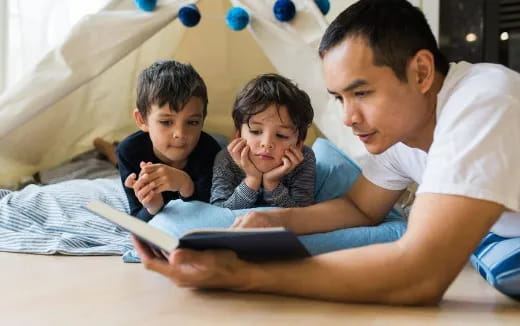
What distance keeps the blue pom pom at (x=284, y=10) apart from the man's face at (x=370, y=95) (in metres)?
0.78

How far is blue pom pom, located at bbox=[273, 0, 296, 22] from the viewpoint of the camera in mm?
2029

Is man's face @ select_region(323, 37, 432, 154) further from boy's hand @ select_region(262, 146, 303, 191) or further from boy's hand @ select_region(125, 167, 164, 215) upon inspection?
boy's hand @ select_region(125, 167, 164, 215)

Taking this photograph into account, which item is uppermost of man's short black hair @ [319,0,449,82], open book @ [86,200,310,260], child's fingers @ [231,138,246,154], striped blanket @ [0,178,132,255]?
man's short black hair @ [319,0,449,82]

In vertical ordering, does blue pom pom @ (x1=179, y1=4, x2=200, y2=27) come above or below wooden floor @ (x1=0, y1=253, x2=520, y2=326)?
above

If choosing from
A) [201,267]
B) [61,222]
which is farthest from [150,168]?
[201,267]

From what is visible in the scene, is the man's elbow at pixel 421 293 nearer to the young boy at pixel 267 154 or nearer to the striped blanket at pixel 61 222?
the young boy at pixel 267 154

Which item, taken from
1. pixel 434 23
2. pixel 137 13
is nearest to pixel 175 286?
pixel 137 13

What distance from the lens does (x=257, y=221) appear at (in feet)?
4.51

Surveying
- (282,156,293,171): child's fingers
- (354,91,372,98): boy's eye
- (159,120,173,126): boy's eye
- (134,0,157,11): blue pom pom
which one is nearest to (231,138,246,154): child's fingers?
(282,156,293,171): child's fingers

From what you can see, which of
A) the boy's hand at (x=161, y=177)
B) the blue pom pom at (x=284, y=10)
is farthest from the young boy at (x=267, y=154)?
the blue pom pom at (x=284, y=10)

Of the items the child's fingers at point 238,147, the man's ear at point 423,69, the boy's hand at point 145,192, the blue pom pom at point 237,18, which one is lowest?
the boy's hand at point 145,192

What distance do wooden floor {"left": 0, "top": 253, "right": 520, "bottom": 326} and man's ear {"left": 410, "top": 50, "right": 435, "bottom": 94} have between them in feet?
1.30

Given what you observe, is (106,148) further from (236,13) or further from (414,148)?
(414,148)

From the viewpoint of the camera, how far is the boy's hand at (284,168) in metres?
1.65
